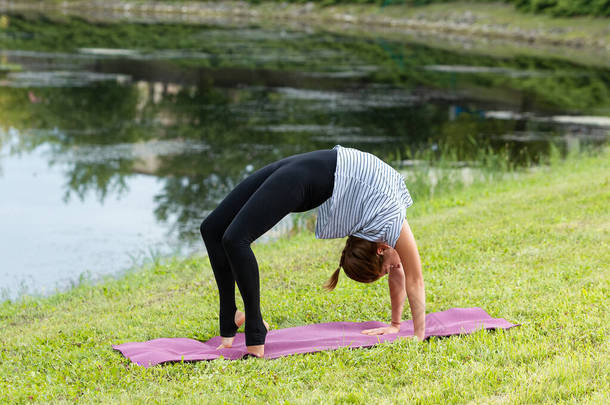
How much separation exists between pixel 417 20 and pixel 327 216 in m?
53.8

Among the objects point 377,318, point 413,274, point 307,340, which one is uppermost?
point 413,274

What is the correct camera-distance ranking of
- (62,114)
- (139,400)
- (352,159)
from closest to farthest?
(139,400) → (352,159) → (62,114)

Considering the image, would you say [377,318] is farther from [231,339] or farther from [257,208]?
[257,208]

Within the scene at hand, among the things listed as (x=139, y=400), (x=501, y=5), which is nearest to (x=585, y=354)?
(x=139, y=400)

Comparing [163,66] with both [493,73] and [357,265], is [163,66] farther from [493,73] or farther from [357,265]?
[357,265]

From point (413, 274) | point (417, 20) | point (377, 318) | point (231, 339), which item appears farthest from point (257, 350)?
point (417, 20)

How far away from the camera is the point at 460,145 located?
17.0m

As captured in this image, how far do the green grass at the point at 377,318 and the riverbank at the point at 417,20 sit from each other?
29.7 metres

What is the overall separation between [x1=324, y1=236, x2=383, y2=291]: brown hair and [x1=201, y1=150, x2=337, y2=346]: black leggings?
365 millimetres

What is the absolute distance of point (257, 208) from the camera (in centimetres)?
476

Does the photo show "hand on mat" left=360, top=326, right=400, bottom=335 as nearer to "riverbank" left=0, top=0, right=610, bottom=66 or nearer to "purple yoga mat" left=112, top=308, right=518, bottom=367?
"purple yoga mat" left=112, top=308, right=518, bottom=367

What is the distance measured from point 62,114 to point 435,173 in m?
10.5

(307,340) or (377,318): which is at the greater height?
(307,340)

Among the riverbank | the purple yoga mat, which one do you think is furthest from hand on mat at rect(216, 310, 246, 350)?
the riverbank
